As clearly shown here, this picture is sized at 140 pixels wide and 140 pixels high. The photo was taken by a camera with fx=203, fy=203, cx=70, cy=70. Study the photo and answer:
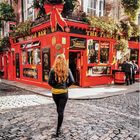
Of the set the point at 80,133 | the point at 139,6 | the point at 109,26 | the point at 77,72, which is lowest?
the point at 80,133

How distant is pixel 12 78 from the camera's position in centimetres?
1898

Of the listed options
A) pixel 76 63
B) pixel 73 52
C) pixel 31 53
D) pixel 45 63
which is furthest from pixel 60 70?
pixel 31 53

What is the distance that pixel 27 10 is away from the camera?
16094 millimetres

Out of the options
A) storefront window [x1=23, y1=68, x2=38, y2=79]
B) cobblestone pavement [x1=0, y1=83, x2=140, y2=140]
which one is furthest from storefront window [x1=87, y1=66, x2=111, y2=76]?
cobblestone pavement [x1=0, y1=83, x2=140, y2=140]

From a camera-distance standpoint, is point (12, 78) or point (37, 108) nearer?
point (37, 108)

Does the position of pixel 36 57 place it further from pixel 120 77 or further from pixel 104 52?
pixel 120 77

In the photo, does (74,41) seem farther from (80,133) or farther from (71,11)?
(80,133)

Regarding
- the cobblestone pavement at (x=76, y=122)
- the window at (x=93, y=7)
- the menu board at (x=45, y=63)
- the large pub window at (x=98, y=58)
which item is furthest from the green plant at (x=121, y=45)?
the cobblestone pavement at (x=76, y=122)

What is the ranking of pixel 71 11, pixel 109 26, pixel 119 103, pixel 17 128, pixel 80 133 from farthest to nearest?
pixel 109 26
pixel 71 11
pixel 119 103
pixel 17 128
pixel 80 133

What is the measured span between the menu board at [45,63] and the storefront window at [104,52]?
12.5 ft

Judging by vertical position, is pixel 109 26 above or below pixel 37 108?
above

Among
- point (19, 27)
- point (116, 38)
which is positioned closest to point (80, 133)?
point (116, 38)

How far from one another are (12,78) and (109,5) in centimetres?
1074

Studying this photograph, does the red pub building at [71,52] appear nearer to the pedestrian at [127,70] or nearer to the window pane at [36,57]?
the window pane at [36,57]
